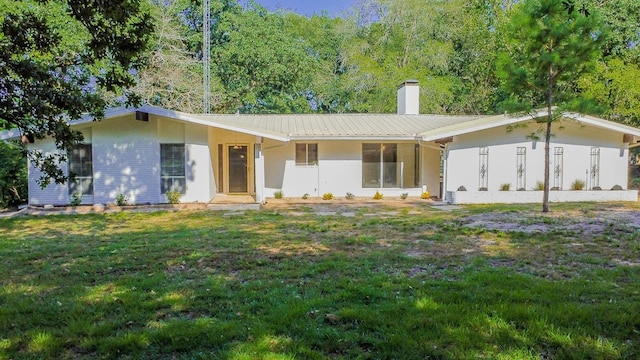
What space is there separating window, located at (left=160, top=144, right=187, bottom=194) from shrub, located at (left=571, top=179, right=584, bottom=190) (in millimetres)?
13214

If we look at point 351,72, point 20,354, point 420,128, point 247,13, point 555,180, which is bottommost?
point 20,354

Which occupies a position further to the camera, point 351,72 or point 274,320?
point 351,72

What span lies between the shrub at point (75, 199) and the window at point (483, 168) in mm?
12843

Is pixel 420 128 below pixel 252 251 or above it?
above

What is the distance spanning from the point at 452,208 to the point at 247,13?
23655mm

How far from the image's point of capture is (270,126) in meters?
15.6

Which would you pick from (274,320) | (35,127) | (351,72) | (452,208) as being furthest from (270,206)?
(351,72)

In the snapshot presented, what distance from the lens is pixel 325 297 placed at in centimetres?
390

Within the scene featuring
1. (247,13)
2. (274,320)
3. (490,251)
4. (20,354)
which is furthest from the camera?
(247,13)

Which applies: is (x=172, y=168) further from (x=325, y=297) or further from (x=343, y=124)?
(x=325, y=297)

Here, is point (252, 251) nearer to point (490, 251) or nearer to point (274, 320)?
point (274, 320)

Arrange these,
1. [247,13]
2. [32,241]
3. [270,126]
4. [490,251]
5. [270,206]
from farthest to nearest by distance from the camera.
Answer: [247,13] → [270,126] → [270,206] → [32,241] → [490,251]

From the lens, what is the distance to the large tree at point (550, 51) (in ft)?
32.3

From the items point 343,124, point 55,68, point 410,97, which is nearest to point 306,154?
point 343,124
